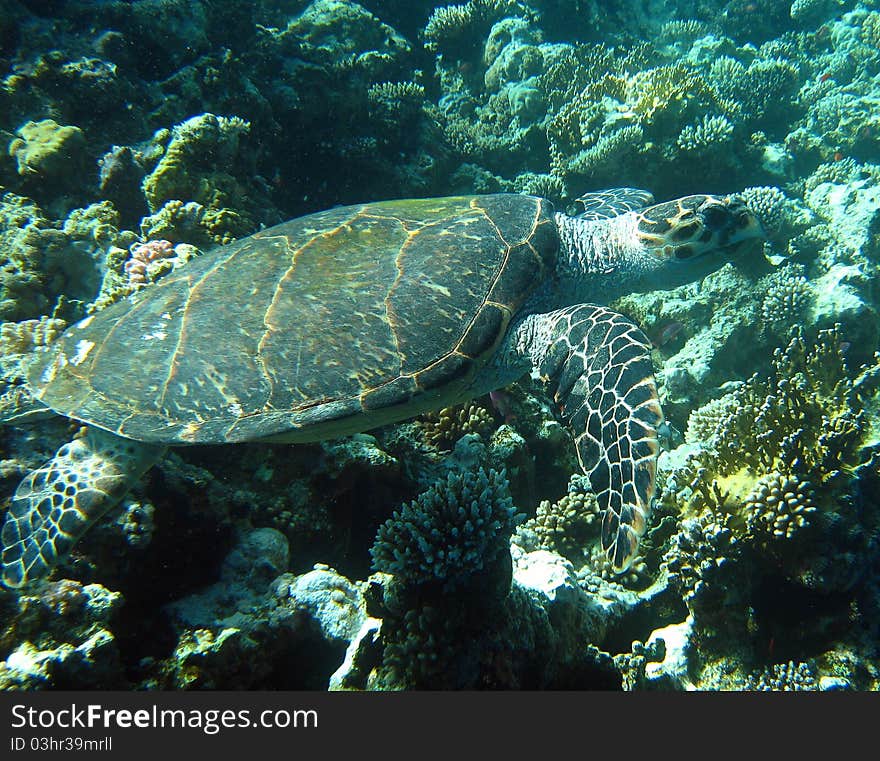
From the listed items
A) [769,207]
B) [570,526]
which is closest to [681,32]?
[769,207]

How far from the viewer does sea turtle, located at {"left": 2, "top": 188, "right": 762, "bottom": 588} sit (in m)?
2.35

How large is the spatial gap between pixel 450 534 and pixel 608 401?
1.16 metres

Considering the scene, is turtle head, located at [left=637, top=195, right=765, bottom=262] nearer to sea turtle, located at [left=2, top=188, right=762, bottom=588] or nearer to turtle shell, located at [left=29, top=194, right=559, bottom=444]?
sea turtle, located at [left=2, top=188, right=762, bottom=588]

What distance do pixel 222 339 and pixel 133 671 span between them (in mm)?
1663

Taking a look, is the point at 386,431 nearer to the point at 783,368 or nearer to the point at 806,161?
the point at 783,368

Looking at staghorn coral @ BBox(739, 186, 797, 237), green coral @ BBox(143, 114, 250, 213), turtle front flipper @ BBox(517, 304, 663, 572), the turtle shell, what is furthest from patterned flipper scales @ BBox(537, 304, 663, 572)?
green coral @ BBox(143, 114, 250, 213)

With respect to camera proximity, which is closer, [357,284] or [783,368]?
[357,284]

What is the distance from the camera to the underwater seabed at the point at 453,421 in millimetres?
2170

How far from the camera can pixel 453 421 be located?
362 cm

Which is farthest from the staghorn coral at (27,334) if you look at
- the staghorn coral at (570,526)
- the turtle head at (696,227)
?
the turtle head at (696,227)

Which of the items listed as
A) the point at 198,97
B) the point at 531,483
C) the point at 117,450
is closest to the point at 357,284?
the point at 117,450

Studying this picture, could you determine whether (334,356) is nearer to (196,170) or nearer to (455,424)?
(455,424)

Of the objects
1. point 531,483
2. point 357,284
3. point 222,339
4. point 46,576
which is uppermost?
point 357,284

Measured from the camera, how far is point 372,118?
258 inches
